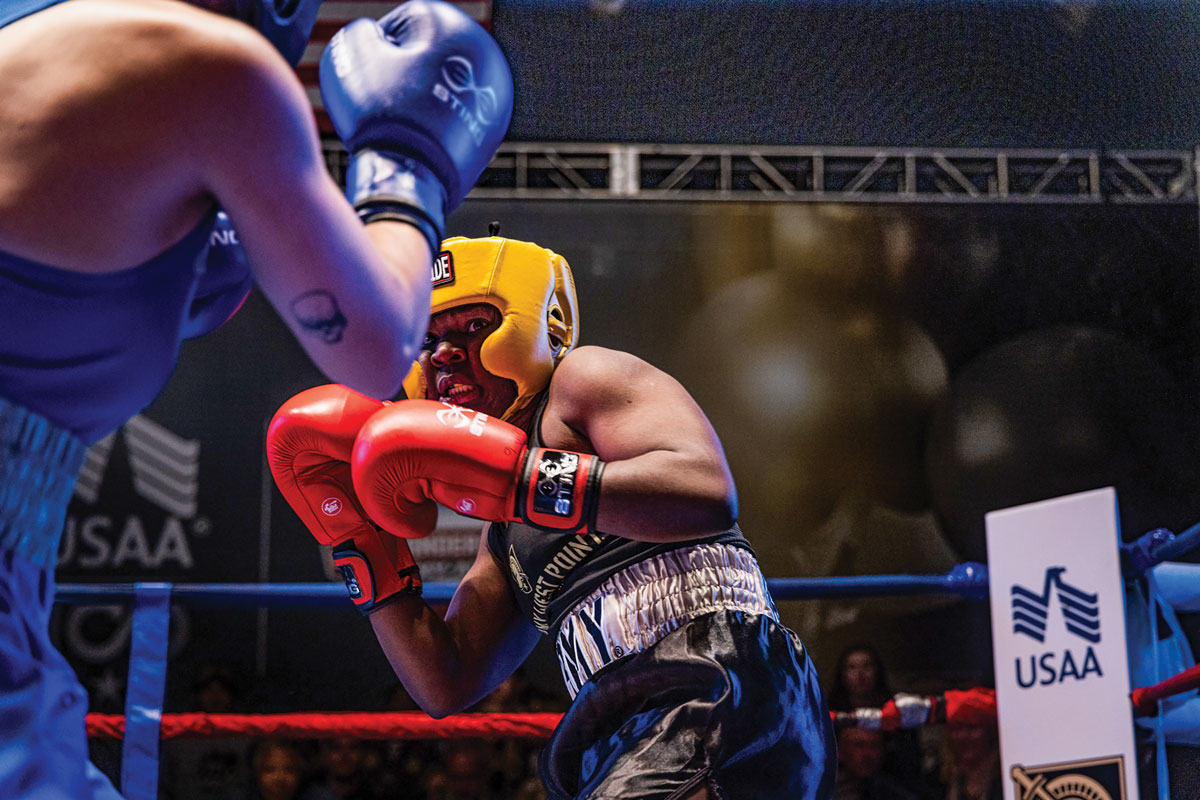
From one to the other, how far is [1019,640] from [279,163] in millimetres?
2522

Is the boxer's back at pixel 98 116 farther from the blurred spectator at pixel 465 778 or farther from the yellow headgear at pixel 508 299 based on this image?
the blurred spectator at pixel 465 778

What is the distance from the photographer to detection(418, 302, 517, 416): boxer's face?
5.34 feet

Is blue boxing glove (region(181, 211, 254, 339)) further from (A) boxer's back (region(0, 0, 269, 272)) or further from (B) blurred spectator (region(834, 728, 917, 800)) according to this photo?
(B) blurred spectator (region(834, 728, 917, 800))

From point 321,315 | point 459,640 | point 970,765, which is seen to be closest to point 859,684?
point 970,765

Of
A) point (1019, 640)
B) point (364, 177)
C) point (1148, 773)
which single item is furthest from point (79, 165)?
point (1148, 773)

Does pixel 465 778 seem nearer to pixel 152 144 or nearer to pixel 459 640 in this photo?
pixel 459 640

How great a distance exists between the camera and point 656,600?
1389mm

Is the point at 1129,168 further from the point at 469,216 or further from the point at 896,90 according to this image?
the point at 469,216

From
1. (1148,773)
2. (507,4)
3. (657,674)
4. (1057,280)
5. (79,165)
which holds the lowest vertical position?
(1148,773)

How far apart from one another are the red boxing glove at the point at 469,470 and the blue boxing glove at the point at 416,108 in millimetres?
434

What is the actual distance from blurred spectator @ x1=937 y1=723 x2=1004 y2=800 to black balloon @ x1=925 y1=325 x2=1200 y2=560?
3.85ft

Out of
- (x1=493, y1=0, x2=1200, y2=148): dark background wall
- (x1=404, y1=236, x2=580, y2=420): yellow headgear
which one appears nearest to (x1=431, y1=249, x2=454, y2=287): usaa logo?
(x1=404, y1=236, x2=580, y2=420): yellow headgear

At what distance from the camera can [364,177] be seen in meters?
0.84

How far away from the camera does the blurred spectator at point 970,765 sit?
357 centimetres
